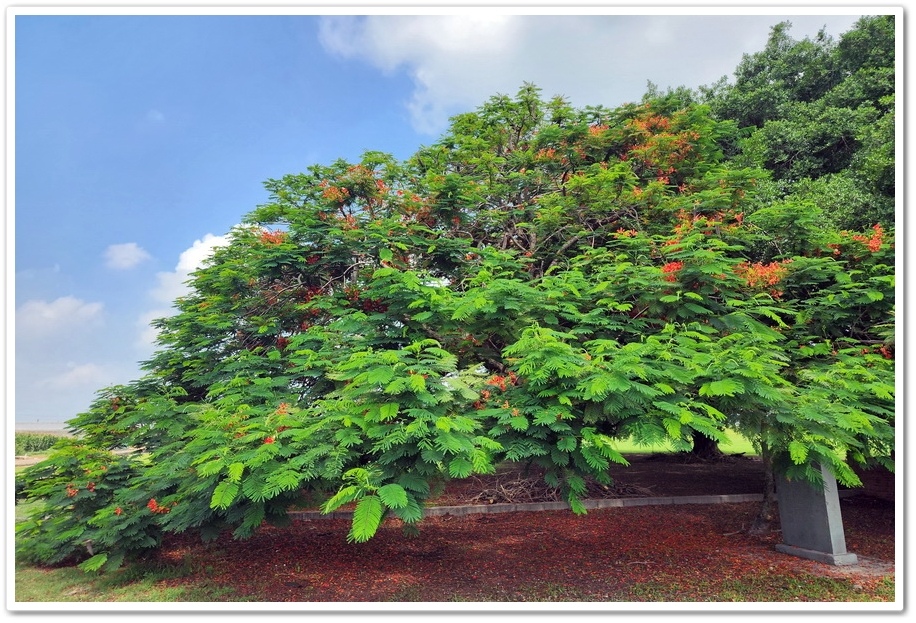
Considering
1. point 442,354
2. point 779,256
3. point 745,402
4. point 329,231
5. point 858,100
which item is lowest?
point 745,402

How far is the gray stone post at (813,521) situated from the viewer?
6.46m

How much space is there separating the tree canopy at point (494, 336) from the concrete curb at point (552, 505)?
3.22 meters

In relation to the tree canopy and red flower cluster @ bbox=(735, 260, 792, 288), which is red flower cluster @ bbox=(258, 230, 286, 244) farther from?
red flower cluster @ bbox=(735, 260, 792, 288)

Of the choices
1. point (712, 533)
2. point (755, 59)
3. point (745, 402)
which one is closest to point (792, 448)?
point (745, 402)

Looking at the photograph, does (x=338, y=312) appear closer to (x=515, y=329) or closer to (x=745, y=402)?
(x=515, y=329)

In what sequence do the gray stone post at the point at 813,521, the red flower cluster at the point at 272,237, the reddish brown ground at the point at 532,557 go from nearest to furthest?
1. the reddish brown ground at the point at 532,557
2. the gray stone post at the point at 813,521
3. the red flower cluster at the point at 272,237

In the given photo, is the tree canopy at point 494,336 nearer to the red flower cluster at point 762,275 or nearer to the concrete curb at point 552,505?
the red flower cluster at point 762,275

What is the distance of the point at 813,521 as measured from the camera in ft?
21.9

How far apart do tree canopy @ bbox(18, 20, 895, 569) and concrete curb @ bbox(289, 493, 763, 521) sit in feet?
10.6

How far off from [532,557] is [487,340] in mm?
2993

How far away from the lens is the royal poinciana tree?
4590mm

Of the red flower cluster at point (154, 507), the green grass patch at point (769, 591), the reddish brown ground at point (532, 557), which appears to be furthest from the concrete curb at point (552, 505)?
the green grass patch at point (769, 591)
